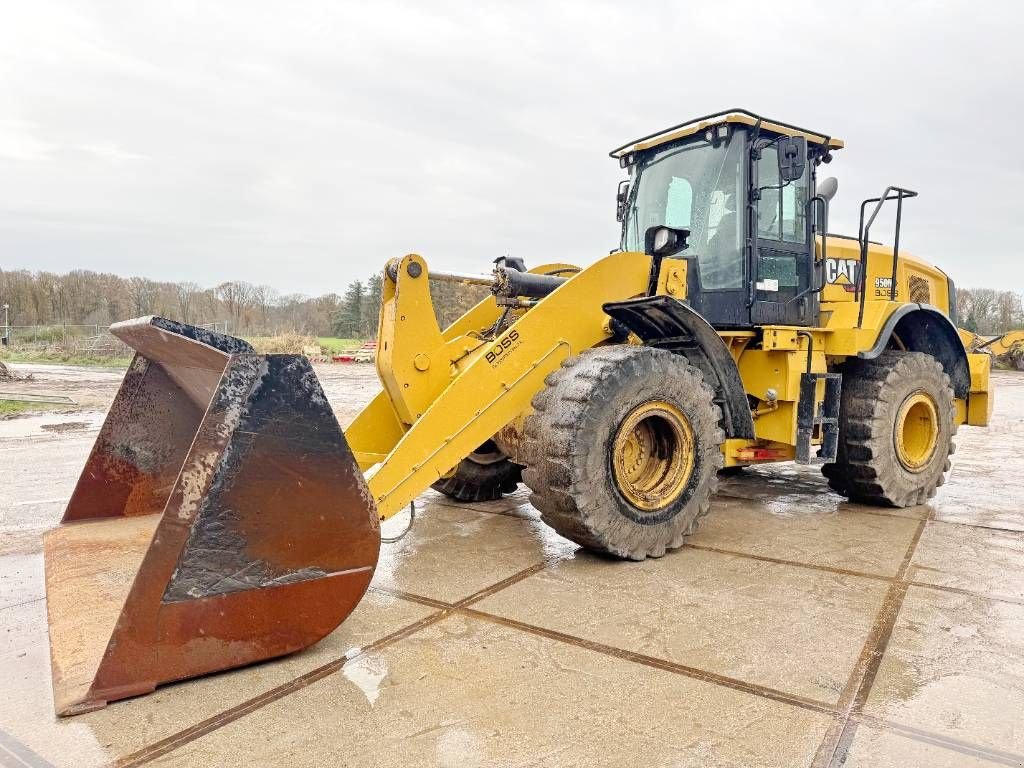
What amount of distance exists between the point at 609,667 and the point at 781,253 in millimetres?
3608

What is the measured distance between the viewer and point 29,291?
149ft

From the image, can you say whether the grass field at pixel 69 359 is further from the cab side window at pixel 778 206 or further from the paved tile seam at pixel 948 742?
the paved tile seam at pixel 948 742

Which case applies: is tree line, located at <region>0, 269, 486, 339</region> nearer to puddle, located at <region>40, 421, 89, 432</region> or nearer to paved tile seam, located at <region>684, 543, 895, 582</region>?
puddle, located at <region>40, 421, 89, 432</region>

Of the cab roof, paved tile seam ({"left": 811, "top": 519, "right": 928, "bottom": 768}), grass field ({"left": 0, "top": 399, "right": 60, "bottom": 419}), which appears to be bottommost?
grass field ({"left": 0, "top": 399, "right": 60, "bottom": 419})

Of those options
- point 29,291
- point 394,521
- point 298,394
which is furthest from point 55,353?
point 298,394

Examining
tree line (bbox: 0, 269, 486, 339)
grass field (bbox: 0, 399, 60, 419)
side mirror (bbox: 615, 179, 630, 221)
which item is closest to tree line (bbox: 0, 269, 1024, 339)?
tree line (bbox: 0, 269, 486, 339)

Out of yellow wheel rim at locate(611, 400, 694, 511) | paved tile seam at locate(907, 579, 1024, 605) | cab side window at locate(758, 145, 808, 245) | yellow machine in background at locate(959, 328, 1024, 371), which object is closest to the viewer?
paved tile seam at locate(907, 579, 1024, 605)

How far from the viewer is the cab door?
208 inches

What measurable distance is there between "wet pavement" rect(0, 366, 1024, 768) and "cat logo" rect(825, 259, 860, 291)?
2.12 meters

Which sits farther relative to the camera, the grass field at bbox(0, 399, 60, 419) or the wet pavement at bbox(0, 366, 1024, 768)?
the grass field at bbox(0, 399, 60, 419)

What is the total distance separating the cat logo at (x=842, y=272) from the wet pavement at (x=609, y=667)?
6.95 ft

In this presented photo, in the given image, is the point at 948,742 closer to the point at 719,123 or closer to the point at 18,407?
the point at 719,123

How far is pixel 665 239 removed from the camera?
4.70 metres

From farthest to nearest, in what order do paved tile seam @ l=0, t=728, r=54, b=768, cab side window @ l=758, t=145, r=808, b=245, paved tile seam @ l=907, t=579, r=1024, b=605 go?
1. cab side window @ l=758, t=145, r=808, b=245
2. paved tile seam @ l=907, t=579, r=1024, b=605
3. paved tile seam @ l=0, t=728, r=54, b=768
